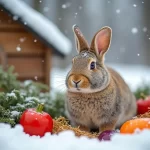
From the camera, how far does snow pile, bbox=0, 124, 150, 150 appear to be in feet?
3.07

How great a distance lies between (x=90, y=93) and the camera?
1386 mm

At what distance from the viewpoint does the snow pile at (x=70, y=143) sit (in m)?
0.94

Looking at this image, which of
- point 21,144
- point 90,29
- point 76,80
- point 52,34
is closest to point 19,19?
point 52,34

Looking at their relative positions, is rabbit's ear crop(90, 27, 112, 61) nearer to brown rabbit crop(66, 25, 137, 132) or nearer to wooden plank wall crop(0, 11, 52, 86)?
brown rabbit crop(66, 25, 137, 132)

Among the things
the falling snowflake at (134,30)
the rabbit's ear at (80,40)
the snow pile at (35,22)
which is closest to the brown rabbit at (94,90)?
the rabbit's ear at (80,40)

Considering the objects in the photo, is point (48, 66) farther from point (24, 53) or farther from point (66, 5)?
point (66, 5)

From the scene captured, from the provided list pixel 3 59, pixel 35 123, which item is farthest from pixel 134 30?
pixel 35 123

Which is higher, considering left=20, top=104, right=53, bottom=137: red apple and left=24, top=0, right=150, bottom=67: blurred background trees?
left=24, top=0, right=150, bottom=67: blurred background trees

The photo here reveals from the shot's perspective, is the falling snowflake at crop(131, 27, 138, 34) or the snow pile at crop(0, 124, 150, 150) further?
the falling snowflake at crop(131, 27, 138, 34)

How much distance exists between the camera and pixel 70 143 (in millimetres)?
967

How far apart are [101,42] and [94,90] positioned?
6.1 inches

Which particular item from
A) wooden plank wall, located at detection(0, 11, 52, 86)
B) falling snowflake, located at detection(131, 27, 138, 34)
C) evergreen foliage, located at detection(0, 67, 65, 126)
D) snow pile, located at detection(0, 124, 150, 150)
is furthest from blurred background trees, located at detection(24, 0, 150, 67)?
snow pile, located at detection(0, 124, 150, 150)

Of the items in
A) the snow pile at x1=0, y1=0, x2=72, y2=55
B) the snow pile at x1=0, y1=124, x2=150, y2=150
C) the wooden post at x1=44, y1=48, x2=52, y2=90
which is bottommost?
the snow pile at x1=0, y1=124, x2=150, y2=150

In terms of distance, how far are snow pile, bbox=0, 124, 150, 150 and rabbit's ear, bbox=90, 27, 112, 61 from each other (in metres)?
0.39
